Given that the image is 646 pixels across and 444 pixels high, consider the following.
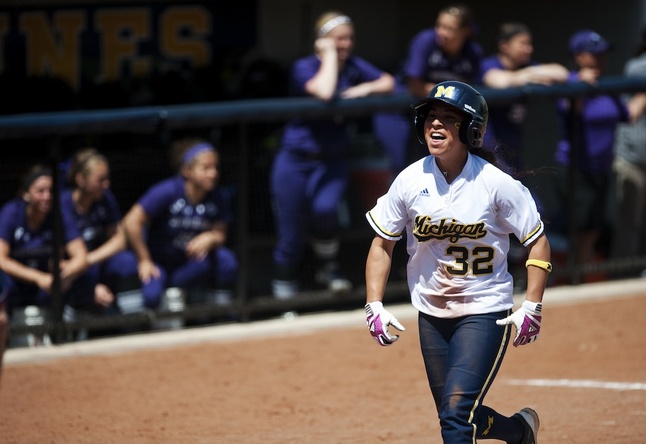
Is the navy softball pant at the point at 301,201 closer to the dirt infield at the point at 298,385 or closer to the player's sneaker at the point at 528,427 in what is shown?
the dirt infield at the point at 298,385

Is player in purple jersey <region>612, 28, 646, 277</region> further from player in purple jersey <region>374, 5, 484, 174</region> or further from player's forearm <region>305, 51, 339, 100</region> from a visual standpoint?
player's forearm <region>305, 51, 339, 100</region>

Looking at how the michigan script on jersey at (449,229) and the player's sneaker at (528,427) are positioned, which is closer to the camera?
the michigan script on jersey at (449,229)

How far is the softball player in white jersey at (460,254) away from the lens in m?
4.50

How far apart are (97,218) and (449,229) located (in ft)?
12.5

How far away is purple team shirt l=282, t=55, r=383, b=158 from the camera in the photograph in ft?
27.2

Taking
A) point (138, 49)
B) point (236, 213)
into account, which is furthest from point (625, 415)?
point (138, 49)

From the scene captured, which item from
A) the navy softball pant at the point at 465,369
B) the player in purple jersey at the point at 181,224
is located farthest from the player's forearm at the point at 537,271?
the player in purple jersey at the point at 181,224

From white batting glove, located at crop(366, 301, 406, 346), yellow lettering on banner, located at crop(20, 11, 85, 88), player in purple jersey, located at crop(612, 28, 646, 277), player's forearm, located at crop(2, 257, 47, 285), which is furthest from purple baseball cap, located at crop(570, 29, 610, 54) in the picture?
white batting glove, located at crop(366, 301, 406, 346)

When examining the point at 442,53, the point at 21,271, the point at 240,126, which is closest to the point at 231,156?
the point at 240,126

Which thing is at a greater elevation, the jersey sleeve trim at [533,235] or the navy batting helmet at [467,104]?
the navy batting helmet at [467,104]

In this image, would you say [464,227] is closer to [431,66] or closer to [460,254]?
[460,254]

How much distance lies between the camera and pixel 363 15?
39.1ft

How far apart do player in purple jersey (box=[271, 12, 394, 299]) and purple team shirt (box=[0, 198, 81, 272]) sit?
1.56 meters

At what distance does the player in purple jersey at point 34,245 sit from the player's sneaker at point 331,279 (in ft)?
5.99
